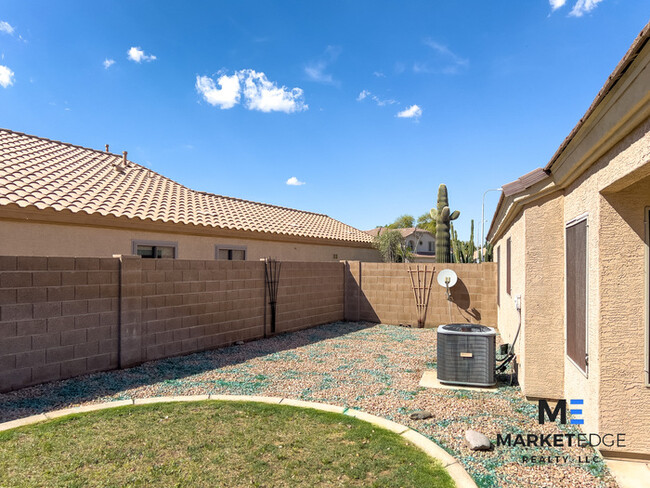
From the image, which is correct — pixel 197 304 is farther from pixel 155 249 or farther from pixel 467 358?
pixel 467 358

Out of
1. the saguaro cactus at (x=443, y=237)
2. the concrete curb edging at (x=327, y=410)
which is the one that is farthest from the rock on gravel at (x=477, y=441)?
the saguaro cactus at (x=443, y=237)

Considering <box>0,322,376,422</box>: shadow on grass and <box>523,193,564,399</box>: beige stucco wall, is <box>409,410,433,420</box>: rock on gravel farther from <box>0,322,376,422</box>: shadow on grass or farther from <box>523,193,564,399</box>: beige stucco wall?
<box>0,322,376,422</box>: shadow on grass

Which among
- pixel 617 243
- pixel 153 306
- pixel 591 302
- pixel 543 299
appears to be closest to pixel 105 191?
pixel 153 306

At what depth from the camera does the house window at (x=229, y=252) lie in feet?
41.8

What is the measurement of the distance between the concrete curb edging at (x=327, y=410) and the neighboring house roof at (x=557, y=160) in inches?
130

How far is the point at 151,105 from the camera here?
17078 mm

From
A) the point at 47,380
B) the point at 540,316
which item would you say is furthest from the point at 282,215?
the point at 540,316

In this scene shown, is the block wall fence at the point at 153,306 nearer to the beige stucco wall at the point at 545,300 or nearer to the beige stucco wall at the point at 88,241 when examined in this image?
the beige stucco wall at the point at 88,241

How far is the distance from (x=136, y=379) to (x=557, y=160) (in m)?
7.03

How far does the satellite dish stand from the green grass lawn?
7780 mm

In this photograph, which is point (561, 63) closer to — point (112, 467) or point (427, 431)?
point (427, 431)

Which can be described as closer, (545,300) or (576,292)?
(576,292)

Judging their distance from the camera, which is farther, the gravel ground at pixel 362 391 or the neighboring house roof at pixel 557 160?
the gravel ground at pixel 362 391

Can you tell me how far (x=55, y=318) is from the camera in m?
6.38
